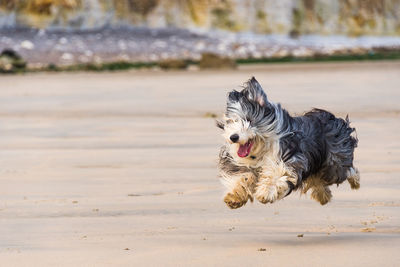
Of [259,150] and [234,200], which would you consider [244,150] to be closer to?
[259,150]

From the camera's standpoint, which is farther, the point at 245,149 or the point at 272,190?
the point at 245,149

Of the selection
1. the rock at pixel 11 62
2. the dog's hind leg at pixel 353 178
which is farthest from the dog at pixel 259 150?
the rock at pixel 11 62

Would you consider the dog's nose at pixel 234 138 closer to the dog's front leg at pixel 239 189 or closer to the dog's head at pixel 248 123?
the dog's head at pixel 248 123

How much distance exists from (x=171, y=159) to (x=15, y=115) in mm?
7575

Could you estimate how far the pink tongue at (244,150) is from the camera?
9.01m

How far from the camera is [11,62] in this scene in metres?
43.1

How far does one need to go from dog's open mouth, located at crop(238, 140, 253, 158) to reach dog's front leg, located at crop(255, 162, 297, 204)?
19cm

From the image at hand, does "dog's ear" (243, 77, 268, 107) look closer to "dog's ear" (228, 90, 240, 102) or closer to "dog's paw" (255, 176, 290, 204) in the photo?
"dog's ear" (228, 90, 240, 102)

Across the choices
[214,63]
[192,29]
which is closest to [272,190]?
[214,63]

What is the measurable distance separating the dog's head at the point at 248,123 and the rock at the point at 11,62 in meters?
31.6

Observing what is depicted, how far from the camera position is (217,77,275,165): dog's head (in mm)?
8961

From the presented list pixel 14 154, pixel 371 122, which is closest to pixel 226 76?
pixel 371 122

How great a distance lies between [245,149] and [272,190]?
365mm

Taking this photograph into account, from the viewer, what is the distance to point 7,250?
27.5ft
